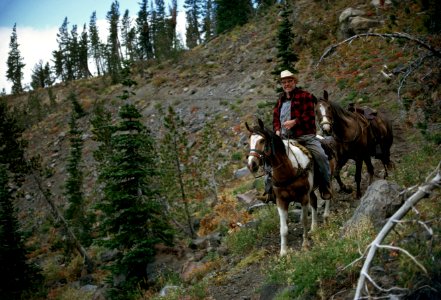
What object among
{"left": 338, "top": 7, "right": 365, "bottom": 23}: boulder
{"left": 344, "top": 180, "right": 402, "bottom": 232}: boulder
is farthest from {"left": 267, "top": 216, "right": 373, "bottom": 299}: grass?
{"left": 338, "top": 7, "right": 365, "bottom": 23}: boulder

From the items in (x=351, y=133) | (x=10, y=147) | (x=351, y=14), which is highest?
(x=351, y=14)

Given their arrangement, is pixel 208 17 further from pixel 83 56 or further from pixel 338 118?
pixel 338 118

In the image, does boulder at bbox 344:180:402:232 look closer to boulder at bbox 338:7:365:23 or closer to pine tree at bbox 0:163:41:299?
pine tree at bbox 0:163:41:299

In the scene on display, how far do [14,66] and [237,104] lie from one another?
2656 inches

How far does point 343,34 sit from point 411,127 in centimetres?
1858

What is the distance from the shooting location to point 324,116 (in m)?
9.87

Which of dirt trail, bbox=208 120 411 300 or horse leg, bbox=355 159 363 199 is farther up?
horse leg, bbox=355 159 363 199

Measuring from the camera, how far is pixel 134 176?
576 inches

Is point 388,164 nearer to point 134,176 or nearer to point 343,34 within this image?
point 134,176

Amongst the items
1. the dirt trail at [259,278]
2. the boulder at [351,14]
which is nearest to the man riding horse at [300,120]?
the dirt trail at [259,278]

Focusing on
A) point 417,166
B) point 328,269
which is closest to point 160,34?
point 417,166

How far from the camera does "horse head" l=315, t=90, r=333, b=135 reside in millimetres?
9711

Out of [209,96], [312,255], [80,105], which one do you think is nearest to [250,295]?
[312,255]

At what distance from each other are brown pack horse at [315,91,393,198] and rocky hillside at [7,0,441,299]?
102 cm
